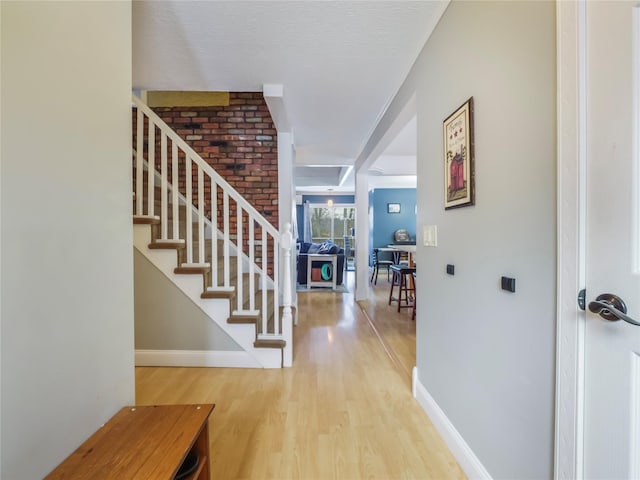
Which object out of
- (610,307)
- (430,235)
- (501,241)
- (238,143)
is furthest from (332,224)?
(610,307)

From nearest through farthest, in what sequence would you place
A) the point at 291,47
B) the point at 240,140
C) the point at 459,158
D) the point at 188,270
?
the point at 459,158
the point at 291,47
the point at 188,270
the point at 240,140

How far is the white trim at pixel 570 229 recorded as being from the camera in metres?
0.83

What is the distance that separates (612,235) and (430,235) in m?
1.08

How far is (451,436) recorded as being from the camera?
155cm

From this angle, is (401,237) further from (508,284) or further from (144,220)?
(508,284)

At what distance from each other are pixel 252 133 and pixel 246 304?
197 cm

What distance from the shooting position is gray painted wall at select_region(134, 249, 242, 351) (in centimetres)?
252

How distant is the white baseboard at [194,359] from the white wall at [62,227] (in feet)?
4.39

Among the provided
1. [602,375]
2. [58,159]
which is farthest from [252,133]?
[602,375]

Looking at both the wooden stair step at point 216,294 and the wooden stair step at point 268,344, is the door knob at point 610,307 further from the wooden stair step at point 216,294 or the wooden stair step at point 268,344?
the wooden stair step at point 216,294

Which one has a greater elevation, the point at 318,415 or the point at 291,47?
the point at 291,47

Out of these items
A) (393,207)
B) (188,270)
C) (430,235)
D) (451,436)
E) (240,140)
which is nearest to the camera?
(451,436)

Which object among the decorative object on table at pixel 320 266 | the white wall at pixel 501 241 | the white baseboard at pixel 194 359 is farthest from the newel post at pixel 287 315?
the decorative object on table at pixel 320 266

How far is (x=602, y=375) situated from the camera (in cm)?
81
